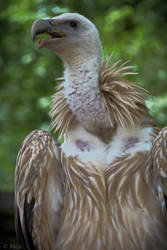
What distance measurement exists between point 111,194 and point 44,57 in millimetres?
2575

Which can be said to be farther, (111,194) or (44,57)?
(44,57)

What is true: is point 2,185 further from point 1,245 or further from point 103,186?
point 103,186

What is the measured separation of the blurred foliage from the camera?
14.0ft

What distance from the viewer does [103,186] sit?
2.05 m

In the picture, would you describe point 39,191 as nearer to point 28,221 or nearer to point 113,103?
point 28,221

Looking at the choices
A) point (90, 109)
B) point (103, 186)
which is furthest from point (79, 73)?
point (103, 186)

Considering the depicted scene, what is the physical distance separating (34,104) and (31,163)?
2593mm

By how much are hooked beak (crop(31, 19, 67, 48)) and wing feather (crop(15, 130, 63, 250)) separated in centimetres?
51

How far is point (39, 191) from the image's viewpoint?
2.12 meters

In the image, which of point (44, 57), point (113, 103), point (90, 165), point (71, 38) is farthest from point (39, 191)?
point (44, 57)

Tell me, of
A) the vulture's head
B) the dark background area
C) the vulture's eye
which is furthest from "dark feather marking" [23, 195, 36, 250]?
the dark background area

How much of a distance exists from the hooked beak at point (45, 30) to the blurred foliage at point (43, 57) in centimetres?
195

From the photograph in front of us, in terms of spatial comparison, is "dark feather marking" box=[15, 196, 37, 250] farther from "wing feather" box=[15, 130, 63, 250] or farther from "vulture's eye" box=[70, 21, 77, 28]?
"vulture's eye" box=[70, 21, 77, 28]

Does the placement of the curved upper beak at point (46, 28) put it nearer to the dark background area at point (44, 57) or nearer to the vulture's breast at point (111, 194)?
the vulture's breast at point (111, 194)
